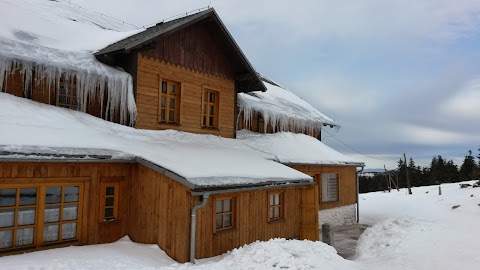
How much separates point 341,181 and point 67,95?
42.3ft

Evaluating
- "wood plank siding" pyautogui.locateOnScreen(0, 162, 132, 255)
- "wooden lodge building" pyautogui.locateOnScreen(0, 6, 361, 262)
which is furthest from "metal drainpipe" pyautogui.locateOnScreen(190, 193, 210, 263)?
"wood plank siding" pyautogui.locateOnScreen(0, 162, 132, 255)

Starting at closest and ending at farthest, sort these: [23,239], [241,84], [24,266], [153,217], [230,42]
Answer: [24,266] < [23,239] < [153,217] < [230,42] < [241,84]

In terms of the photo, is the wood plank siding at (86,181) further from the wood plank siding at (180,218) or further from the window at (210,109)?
the window at (210,109)

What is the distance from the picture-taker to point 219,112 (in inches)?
518

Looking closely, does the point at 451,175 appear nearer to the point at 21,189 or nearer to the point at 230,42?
the point at 230,42

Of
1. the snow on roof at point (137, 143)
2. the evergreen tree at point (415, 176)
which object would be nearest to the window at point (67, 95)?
the snow on roof at point (137, 143)

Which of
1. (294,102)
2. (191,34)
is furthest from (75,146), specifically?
(294,102)

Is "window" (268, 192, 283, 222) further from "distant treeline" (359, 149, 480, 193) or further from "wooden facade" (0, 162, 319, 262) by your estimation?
"distant treeline" (359, 149, 480, 193)

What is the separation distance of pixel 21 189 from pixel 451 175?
197 feet

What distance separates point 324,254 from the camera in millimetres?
9031

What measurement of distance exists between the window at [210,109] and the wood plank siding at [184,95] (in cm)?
16

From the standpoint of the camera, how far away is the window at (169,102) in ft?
37.8

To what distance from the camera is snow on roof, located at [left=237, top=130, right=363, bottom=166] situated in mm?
14309

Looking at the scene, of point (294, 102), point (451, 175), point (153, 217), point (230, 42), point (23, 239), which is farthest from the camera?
point (451, 175)
